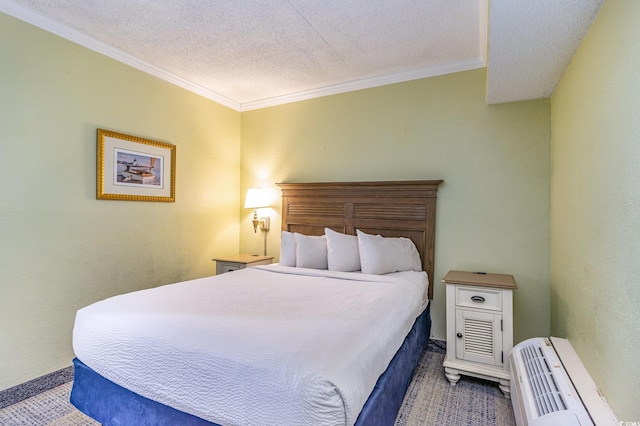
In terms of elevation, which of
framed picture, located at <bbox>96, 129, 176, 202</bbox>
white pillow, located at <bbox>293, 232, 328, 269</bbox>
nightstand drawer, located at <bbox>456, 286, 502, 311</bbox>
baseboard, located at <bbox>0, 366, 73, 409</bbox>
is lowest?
baseboard, located at <bbox>0, 366, 73, 409</bbox>

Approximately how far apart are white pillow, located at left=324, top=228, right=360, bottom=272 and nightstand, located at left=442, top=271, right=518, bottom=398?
79 cm

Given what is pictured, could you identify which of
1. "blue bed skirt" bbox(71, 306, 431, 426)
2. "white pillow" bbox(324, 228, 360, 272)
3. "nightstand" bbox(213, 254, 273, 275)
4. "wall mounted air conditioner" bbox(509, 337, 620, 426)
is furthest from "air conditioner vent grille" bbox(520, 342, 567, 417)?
"nightstand" bbox(213, 254, 273, 275)

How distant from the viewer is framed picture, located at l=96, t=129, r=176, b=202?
269 cm

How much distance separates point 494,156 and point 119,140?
3212 mm

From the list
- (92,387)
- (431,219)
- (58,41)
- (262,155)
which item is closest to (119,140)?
(58,41)

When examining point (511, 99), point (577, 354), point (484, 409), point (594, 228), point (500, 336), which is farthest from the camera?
point (511, 99)

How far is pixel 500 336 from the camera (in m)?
2.22

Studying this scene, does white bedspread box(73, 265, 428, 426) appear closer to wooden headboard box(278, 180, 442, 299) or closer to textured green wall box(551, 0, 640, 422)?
textured green wall box(551, 0, 640, 422)

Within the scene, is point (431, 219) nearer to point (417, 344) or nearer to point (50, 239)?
point (417, 344)

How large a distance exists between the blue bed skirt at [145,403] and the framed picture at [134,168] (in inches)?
59.9

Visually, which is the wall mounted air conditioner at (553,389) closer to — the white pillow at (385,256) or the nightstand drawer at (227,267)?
the white pillow at (385,256)

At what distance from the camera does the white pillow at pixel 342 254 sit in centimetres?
281

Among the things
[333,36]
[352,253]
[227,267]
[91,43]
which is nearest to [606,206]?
[352,253]

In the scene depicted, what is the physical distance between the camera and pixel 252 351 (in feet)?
4.07
